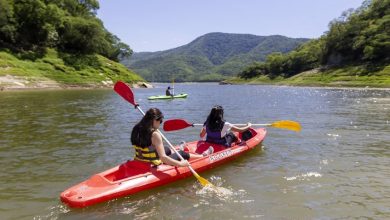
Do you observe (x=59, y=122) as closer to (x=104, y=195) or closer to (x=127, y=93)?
(x=127, y=93)

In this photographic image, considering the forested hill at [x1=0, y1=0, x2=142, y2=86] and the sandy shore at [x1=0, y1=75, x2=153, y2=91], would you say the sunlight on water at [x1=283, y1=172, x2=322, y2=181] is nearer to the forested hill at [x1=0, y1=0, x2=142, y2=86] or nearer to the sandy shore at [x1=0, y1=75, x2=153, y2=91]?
the sandy shore at [x1=0, y1=75, x2=153, y2=91]

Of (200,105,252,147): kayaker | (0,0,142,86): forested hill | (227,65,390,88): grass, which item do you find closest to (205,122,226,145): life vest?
(200,105,252,147): kayaker

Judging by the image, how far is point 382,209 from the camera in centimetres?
830

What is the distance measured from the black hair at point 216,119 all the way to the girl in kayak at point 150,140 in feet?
9.20

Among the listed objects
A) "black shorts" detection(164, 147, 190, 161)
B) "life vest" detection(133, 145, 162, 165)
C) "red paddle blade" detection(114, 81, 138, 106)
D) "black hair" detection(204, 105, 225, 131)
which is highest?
"red paddle blade" detection(114, 81, 138, 106)

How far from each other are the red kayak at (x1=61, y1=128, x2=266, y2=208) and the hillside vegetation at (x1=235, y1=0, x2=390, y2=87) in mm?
68927

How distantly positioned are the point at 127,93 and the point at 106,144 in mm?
3632

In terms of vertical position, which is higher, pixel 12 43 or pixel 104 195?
pixel 12 43

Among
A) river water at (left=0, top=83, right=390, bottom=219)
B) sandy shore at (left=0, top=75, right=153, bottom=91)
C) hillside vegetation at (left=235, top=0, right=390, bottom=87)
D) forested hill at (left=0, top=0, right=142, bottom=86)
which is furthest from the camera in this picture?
hillside vegetation at (left=235, top=0, right=390, bottom=87)

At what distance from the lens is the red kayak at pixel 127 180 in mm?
8328

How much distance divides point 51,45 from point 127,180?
77.1 meters

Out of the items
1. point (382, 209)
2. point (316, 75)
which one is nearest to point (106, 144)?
point (382, 209)

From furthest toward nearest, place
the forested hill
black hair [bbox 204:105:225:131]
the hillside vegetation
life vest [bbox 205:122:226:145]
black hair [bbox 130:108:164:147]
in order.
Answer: the hillside vegetation, the forested hill, life vest [bbox 205:122:226:145], black hair [bbox 204:105:225:131], black hair [bbox 130:108:164:147]

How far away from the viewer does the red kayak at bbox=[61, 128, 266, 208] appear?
8.33 meters
